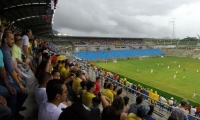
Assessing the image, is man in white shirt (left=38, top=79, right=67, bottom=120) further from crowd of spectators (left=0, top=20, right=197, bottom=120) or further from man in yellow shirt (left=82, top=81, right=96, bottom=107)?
man in yellow shirt (left=82, top=81, right=96, bottom=107)

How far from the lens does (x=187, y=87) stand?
26000 millimetres

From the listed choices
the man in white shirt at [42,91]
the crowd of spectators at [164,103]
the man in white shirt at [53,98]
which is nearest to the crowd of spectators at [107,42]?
the crowd of spectators at [164,103]

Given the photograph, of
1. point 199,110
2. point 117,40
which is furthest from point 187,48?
point 199,110

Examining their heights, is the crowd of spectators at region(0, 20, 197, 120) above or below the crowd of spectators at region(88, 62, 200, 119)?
above

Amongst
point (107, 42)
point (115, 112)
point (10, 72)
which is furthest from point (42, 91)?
point (107, 42)

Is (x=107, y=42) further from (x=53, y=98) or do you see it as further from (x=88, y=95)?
(x=53, y=98)

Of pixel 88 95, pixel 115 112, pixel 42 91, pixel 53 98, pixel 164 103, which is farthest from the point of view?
pixel 164 103

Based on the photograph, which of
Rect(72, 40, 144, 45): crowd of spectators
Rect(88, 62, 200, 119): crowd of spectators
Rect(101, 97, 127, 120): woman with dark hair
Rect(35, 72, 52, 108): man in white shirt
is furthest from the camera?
Rect(72, 40, 144, 45): crowd of spectators

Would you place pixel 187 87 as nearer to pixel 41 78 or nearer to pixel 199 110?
pixel 199 110

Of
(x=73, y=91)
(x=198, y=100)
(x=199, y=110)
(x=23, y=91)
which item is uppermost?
(x=23, y=91)

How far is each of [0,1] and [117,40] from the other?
6297 centimetres

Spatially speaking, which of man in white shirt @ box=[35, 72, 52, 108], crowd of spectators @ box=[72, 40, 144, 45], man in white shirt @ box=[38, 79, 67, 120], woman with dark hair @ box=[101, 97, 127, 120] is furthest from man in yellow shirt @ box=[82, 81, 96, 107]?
crowd of spectators @ box=[72, 40, 144, 45]

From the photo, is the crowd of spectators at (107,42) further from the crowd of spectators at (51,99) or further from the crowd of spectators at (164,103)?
the crowd of spectators at (51,99)

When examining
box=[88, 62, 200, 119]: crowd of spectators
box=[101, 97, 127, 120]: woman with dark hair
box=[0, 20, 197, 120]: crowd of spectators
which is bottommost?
box=[88, 62, 200, 119]: crowd of spectators
